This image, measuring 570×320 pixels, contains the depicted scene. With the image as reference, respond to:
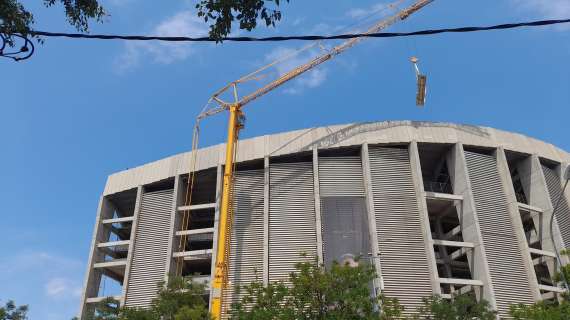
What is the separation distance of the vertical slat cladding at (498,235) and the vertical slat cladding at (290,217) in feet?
49.9

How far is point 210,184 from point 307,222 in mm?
13061

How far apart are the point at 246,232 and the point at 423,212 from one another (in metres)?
16.3

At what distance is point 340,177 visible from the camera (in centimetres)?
4988

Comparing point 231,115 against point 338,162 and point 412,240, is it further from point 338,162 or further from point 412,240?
point 412,240

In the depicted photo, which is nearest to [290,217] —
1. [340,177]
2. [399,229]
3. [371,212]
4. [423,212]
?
[340,177]

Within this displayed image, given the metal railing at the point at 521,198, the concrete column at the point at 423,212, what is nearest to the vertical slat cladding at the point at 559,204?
the metal railing at the point at 521,198

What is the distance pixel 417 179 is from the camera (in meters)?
48.3

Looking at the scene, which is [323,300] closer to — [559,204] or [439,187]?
[439,187]

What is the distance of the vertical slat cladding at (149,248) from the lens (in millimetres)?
48906

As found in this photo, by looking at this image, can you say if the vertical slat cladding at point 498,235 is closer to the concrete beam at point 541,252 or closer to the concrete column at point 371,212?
the concrete beam at point 541,252

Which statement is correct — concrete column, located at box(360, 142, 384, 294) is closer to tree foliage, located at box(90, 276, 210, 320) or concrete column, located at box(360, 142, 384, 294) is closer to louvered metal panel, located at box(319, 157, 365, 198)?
louvered metal panel, located at box(319, 157, 365, 198)

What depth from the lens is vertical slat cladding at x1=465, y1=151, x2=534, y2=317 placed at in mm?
44000

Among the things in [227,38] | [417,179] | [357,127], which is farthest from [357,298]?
[357,127]

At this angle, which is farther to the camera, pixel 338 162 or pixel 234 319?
pixel 338 162
